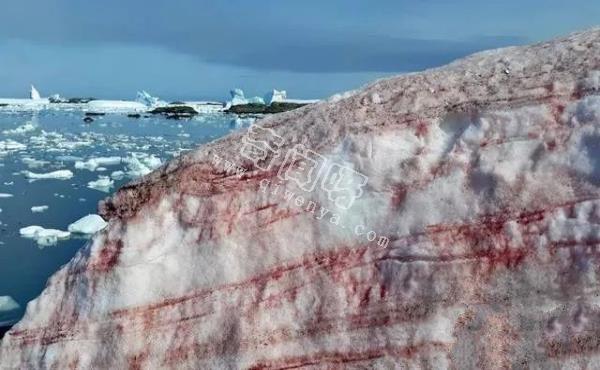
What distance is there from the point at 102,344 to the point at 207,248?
90 cm

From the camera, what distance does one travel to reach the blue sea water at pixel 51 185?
9695 millimetres

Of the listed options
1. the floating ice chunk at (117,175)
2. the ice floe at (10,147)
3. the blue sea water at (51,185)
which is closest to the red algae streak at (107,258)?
the blue sea water at (51,185)

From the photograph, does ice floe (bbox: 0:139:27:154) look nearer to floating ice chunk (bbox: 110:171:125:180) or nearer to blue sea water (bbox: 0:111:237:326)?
blue sea water (bbox: 0:111:237:326)

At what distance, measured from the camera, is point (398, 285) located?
3.74m

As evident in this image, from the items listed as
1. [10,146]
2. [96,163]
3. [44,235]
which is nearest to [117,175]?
[96,163]

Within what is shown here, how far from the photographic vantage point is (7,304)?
805cm

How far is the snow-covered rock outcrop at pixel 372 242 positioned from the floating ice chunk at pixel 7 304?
374 cm

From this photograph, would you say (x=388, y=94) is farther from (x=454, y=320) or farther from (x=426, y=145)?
(x=454, y=320)

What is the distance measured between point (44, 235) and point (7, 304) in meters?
3.27

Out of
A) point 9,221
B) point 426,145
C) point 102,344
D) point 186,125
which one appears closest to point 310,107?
point 426,145

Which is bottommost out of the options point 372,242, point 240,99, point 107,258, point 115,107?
point 115,107

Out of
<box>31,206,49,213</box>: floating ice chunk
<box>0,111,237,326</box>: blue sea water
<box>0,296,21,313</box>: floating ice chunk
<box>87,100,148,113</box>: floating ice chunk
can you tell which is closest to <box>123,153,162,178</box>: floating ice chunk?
<box>0,111,237,326</box>: blue sea water

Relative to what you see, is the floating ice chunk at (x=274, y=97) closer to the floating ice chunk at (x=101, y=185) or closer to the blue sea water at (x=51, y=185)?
the blue sea water at (x=51, y=185)

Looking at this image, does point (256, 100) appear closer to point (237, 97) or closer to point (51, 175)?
point (237, 97)
